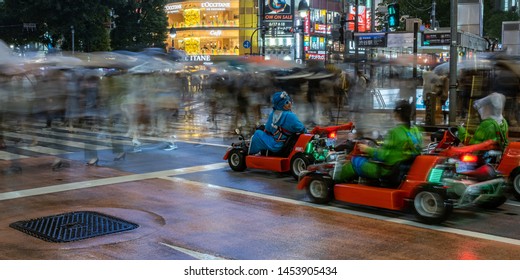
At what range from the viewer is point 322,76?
21.6 metres

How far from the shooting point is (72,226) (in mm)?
7707

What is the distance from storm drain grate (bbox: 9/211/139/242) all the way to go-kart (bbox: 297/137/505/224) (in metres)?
3.06

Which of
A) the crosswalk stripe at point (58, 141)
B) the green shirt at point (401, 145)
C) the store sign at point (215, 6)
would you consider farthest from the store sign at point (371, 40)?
the store sign at point (215, 6)

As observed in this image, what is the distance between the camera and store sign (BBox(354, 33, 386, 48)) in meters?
30.0

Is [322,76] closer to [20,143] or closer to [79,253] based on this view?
[20,143]

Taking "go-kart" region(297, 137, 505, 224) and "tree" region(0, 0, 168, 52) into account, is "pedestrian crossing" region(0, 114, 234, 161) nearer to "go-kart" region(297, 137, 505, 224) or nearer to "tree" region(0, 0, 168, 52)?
"go-kart" region(297, 137, 505, 224)

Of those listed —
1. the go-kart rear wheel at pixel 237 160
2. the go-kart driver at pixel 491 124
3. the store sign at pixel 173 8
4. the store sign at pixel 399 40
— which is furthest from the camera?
the store sign at pixel 173 8

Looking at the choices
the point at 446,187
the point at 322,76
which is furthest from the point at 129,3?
the point at 446,187

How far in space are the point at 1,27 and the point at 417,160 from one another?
41750mm

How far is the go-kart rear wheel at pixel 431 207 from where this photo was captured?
25.0 feet

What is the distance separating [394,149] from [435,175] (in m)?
0.65

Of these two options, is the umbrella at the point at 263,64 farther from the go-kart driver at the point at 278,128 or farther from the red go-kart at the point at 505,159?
the red go-kart at the point at 505,159

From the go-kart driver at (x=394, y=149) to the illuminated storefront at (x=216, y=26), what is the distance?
252 feet

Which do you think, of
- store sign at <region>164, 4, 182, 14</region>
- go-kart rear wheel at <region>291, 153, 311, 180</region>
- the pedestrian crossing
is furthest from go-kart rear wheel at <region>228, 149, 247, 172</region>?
store sign at <region>164, 4, 182, 14</region>
